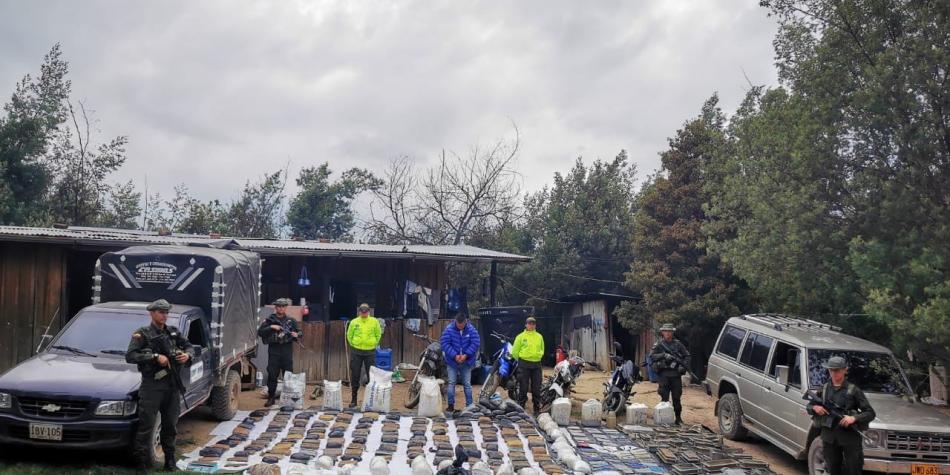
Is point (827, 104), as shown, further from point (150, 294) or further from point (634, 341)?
point (634, 341)

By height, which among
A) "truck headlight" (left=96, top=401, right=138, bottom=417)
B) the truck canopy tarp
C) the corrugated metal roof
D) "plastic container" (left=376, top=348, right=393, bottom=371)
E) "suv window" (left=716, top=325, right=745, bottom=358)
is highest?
the corrugated metal roof

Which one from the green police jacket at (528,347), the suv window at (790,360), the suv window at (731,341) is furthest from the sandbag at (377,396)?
the suv window at (790,360)

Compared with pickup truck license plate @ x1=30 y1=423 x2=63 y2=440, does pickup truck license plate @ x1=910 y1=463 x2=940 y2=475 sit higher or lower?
lower

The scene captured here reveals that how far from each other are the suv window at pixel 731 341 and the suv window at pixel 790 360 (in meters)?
1.09

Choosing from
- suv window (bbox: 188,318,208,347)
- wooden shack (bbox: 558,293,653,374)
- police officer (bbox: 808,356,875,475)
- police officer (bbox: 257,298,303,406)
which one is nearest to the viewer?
police officer (bbox: 808,356,875,475)

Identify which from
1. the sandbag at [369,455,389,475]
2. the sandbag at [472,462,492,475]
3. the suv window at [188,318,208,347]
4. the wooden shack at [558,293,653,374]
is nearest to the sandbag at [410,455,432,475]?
the sandbag at [369,455,389,475]

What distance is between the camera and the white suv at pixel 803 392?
308 inches

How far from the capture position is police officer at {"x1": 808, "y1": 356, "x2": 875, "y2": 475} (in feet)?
23.9

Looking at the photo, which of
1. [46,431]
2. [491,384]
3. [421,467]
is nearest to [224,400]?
[46,431]

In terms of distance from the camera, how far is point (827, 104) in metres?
11.2

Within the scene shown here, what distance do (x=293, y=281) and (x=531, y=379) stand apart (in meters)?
6.87

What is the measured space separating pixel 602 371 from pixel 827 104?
12.1 meters

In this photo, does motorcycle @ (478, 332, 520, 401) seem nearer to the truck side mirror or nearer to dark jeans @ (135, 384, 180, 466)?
the truck side mirror

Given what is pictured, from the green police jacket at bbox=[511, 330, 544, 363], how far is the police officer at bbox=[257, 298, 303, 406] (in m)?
3.68
